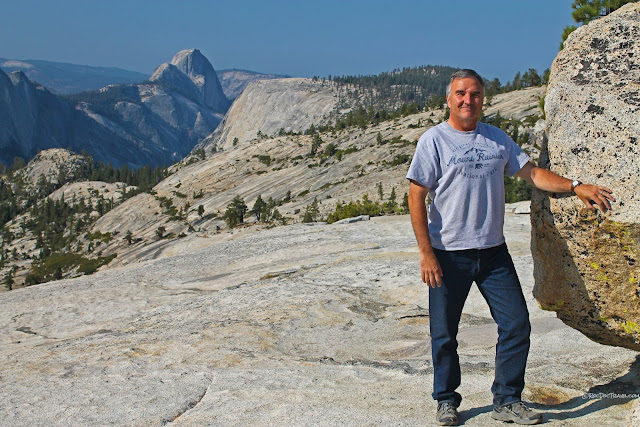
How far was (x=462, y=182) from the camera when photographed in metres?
5.86

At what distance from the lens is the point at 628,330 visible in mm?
6332

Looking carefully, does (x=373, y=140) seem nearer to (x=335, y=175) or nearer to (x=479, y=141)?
(x=335, y=175)

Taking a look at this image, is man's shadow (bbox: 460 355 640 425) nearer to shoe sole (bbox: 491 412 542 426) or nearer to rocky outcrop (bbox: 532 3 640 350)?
shoe sole (bbox: 491 412 542 426)

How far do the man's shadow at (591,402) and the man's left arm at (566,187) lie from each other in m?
2.18

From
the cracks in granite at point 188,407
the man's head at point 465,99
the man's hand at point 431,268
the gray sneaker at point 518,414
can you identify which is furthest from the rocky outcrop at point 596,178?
the cracks in granite at point 188,407

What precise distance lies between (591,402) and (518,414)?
1.13 meters

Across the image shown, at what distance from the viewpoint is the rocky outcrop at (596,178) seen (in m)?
6.02

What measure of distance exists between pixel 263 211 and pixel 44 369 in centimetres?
6052

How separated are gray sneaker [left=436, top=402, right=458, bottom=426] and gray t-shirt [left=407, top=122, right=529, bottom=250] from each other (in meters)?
1.65

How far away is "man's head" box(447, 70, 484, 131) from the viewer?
5973 mm

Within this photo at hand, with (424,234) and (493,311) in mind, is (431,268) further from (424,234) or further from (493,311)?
(493,311)

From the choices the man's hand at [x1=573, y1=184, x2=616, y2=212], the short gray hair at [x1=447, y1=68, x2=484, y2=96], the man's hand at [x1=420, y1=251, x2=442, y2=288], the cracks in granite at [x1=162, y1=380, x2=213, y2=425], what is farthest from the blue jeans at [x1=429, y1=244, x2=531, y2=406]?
the cracks in granite at [x1=162, y1=380, x2=213, y2=425]

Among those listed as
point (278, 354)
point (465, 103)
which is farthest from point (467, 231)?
point (278, 354)

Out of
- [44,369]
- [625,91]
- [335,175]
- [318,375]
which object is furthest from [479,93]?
[335,175]
